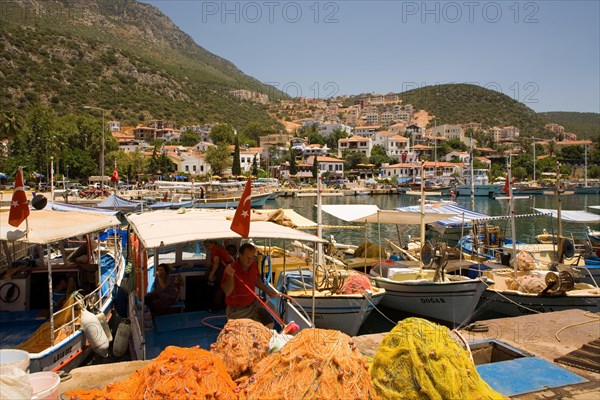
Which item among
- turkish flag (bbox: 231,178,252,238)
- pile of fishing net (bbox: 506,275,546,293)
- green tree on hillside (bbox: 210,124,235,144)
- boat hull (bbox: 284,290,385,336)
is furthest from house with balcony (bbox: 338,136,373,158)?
turkish flag (bbox: 231,178,252,238)

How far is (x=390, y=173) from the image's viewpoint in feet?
365

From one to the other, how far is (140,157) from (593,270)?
262 ft

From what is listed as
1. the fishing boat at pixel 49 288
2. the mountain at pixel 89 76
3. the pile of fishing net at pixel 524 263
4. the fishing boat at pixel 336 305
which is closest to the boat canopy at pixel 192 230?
the fishing boat at pixel 49 288

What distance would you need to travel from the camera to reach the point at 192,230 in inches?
286

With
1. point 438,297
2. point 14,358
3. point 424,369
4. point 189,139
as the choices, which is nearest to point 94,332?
point 14,358

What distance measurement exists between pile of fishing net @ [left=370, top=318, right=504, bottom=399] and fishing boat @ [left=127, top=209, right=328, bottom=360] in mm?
2857

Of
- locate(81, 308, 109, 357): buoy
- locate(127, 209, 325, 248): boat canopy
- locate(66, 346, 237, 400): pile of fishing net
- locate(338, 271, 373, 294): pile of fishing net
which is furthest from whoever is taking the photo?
locate(338, 271, 373, 294): pile of fishing net

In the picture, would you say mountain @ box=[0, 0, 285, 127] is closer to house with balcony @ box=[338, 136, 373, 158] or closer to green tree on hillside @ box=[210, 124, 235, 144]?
green tree on hillside @ box=[210, 124, 235, 144]

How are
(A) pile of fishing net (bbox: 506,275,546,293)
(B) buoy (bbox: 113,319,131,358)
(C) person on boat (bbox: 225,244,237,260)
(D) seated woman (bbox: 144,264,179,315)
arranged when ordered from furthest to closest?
(A) pile of fishing net (bbox: 506,275,546,293), (B) buoy (bbox: 113,319,131,358), (C) person on boat (bbox: 225,244,237,260), (D) seated woman (bbox: 144,264,179,315)

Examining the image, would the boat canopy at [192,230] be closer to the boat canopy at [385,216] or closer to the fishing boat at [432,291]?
the fishing boat at [432,291]

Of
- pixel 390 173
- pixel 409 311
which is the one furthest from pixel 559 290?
pixel 390 173

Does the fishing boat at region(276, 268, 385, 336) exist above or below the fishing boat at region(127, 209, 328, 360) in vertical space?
below

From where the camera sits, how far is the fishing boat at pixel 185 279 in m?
7.01

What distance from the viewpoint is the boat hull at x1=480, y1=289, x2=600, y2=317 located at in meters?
12.7
